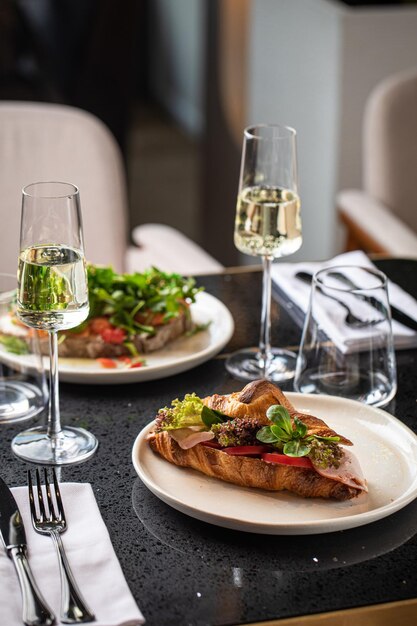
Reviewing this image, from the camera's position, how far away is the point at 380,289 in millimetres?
1248

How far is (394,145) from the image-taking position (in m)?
2.49

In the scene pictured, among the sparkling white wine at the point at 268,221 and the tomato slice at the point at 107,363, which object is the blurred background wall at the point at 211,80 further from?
the tomato slice at the point at 107,363

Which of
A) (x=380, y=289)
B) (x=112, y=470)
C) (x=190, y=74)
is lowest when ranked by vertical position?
(x=190, y=74)

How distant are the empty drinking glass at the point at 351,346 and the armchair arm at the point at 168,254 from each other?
77cm

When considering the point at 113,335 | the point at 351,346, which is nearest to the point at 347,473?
the point at 351,346

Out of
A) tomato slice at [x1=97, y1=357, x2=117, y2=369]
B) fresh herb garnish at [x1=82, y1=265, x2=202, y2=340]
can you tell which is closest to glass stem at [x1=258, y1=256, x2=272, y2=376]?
fresh herb garnish at [x1=82, y1=265, x2=202, y2=340]

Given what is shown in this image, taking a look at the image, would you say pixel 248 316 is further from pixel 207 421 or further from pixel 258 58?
pixel 258 58

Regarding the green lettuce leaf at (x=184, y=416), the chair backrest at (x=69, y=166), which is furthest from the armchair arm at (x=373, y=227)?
the green lettuce leaf at (x=184, y=416)

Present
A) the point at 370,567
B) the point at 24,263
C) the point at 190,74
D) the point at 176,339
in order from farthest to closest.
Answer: the point at 190,74 → the point at 176,339 → the point at 24,263 → the point at 370,567

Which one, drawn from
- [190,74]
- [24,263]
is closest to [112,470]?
[24,263]

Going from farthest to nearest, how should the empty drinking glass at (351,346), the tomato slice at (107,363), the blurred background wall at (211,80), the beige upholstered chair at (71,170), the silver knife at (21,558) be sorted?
the blurred background wall at (211,80) → the beige upholstered chair at (71,170) → the tomato slice at (107,363) → the empty drinking glass at (351,346) → the silver knife at (21,558)

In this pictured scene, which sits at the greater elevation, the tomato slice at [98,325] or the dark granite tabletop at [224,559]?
the tomato slice at [98,325]

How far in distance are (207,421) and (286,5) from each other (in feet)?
9.16

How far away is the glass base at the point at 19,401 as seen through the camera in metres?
1.27
